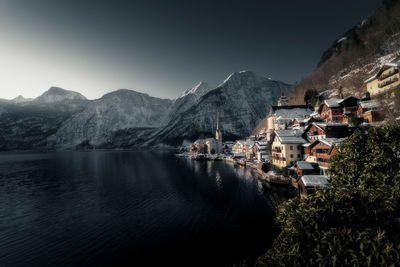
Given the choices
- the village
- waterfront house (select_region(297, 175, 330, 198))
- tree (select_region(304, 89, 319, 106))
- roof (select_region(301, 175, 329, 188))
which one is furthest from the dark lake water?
tree (select_region(304, 89, 319, 106))

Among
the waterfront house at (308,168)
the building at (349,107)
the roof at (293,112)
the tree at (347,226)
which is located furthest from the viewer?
the roof at (293,112)

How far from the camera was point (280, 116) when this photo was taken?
104m

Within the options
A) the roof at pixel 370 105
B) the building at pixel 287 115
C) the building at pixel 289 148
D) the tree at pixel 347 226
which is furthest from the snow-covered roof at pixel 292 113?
the tree at pixel 347 226

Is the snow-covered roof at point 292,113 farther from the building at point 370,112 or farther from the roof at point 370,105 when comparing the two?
the roof at point 370,105

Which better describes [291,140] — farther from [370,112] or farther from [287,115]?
[287,115]

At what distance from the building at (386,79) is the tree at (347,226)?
165ft

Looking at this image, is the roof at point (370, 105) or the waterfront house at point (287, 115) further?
the waterfront house at point (287, 115)

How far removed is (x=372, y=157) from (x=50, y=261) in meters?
42.0

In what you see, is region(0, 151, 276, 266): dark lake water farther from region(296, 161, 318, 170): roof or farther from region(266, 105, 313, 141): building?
region(266, 105, 313, 141): building

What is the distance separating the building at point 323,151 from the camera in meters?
43.1

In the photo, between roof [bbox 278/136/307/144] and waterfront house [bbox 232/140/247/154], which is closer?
roof [bbox 278/136/307/144]

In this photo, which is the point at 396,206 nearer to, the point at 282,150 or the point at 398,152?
the point at 398,152

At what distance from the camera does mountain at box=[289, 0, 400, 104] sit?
323 ft

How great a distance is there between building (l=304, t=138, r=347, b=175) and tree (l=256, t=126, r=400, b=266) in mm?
26433
